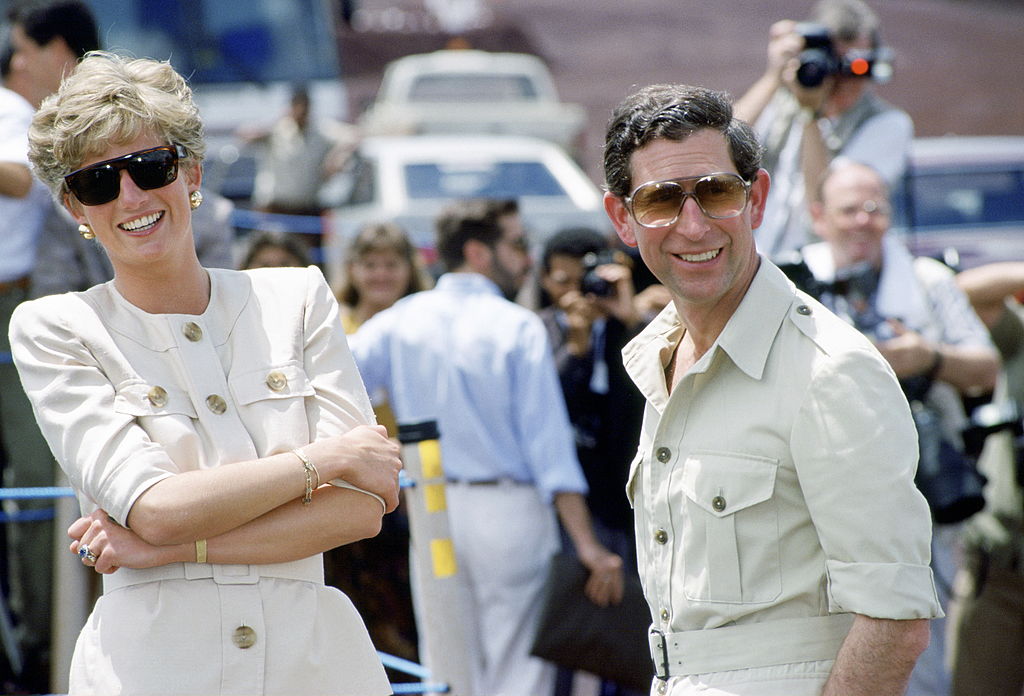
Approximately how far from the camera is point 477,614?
198 inches

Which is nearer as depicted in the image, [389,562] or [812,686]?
[812,686]

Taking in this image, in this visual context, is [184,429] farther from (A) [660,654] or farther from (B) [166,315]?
(A) [660,654]

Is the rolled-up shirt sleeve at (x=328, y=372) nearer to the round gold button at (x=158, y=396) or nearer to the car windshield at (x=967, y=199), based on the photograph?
the round gold button at (x=158, y=396)

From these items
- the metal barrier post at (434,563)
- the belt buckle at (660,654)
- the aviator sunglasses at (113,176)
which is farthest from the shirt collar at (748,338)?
the metal barrier post at (434,563)

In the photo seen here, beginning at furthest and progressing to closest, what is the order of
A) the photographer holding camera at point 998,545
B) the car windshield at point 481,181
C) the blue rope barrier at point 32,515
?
the car windshield at point 481,181 → the photographer holding camera at point 998,545 → the blue rope barrier at point 32,515

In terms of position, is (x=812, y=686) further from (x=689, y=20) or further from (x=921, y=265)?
(x=689, y=20)

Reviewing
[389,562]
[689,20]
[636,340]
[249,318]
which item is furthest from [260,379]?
[689,20]

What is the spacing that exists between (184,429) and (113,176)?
494 millimetres

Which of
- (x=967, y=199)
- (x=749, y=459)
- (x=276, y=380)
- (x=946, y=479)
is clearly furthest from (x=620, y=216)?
(x=967, y=199)

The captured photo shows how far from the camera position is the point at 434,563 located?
3.66 m

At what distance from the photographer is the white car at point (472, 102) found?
525 inches

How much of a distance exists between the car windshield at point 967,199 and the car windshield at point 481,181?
2958 millimetres

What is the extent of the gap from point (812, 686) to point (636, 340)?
78 cm

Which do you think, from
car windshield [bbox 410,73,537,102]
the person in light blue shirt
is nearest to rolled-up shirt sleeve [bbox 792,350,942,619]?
the person in light blue shirt
